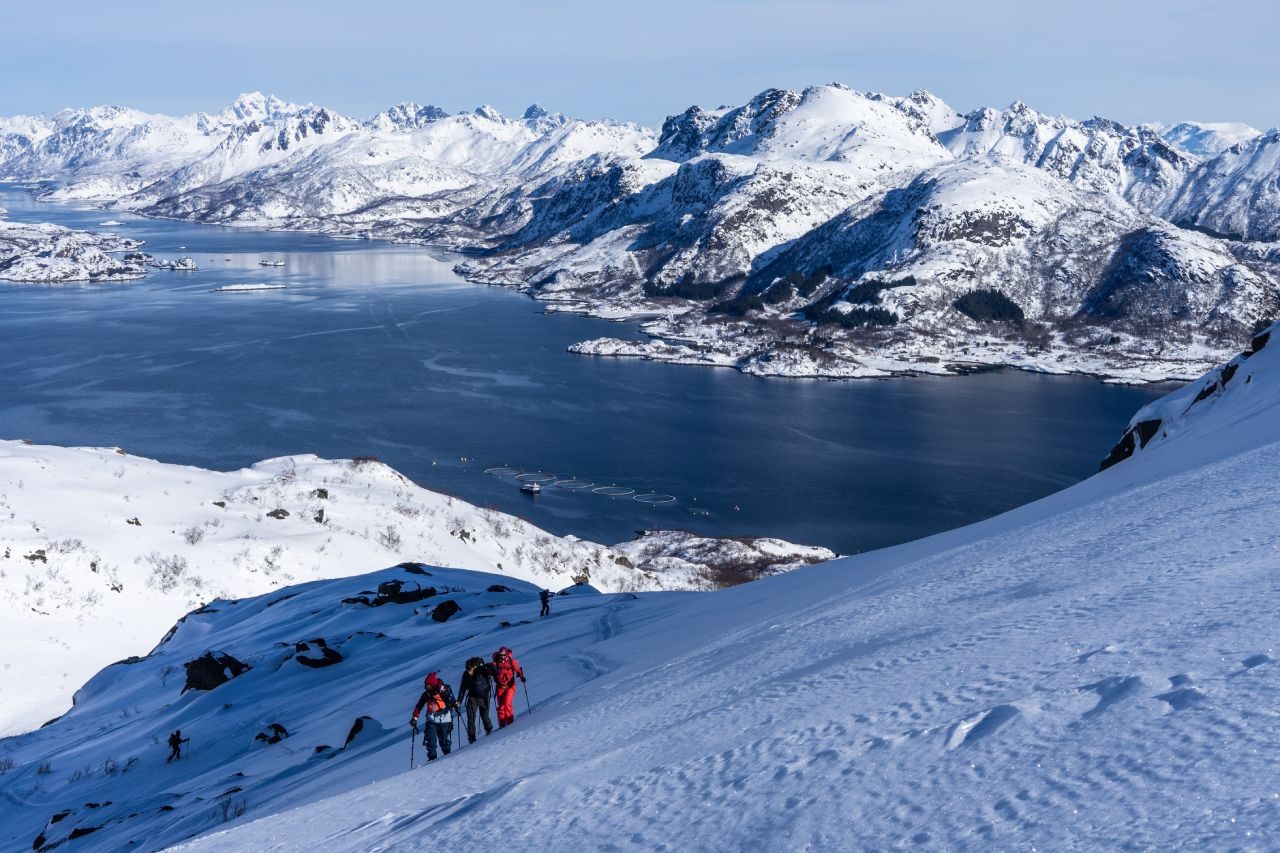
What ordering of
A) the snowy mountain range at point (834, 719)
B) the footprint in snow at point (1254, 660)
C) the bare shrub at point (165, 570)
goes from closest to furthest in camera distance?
the snowy mountain range at point (834, 719) → the footprint in snow at point (1254, 660) → the bare shrub at point (165, 570)

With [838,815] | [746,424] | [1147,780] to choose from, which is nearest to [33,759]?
[838,815]

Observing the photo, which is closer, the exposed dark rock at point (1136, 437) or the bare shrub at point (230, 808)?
the bare shrub at point (230, 808)

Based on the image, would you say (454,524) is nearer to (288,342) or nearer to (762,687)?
(762,687)

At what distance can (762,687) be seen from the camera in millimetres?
9719

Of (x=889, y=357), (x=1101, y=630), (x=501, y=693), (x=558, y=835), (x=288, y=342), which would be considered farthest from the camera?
(x=889, y=357)

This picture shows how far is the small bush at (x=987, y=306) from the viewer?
184125mm

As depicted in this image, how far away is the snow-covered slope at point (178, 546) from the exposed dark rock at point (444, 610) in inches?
384

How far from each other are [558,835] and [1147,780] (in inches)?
165

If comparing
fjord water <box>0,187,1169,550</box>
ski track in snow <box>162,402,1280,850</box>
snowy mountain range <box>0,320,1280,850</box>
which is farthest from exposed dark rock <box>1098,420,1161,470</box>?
fjord water <box>0,187,1169,550</box>

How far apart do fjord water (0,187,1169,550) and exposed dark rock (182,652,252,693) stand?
45.2ft

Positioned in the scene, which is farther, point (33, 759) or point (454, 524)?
point (454, 524)

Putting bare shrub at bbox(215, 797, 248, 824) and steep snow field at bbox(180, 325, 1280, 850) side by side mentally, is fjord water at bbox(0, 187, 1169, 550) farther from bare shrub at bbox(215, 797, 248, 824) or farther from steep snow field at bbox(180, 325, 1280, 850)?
steep snow field at bbox(180, 325, 1280, 850)

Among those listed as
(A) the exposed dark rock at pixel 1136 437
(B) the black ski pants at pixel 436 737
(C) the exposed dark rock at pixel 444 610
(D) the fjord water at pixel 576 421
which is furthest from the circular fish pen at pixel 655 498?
(B) the black ski pants at pixel 436 737

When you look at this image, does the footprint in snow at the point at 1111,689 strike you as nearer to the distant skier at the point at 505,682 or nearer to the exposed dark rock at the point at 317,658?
the distant skier at the point at 505,682
